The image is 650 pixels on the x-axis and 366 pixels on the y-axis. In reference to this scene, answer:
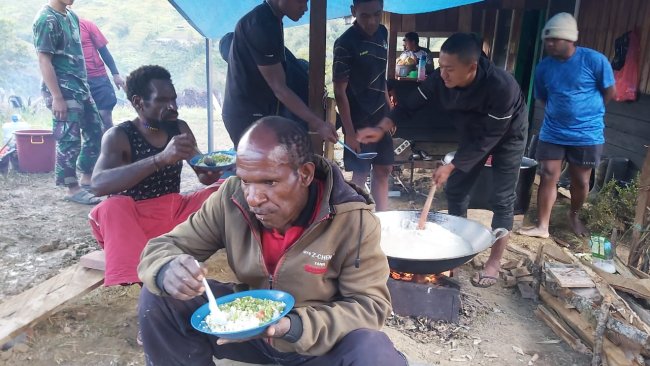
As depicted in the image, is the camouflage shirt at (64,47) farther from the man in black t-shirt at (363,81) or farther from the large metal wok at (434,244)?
the large metal wok at (434,244)

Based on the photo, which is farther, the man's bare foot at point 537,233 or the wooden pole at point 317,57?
the man's bare foot at point 537,233

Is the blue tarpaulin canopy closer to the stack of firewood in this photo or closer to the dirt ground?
the dirt ground

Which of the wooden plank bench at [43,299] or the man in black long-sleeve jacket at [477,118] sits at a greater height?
the man in black long-sleeve jacket at [477,118]

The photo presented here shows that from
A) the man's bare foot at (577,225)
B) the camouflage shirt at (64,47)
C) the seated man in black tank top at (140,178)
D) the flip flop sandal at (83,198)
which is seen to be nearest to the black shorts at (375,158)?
the seated man in black tank top at (140,178)

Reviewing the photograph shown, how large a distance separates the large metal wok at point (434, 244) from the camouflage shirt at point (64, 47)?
139 inches

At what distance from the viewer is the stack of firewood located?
2428 mm

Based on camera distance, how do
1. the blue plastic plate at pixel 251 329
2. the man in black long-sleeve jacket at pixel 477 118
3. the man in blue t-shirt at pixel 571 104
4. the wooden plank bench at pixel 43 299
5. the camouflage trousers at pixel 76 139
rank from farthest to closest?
the camouflage trousers at pixel 76 139 → the man in blue t-shirt at pixel 571 104 → the man in black long-sleeve jacket at pixel 477 118 → the wooden plank bench at pixel 43 299 → the blue plastic plate at pixel 251 329

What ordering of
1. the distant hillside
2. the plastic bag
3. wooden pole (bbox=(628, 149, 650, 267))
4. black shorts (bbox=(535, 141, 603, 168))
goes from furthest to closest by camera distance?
the distant hillside < the plastic bag < black shorts (bbox=(535, 141, 603, 168)) < wooden pole (bbox=(628, 149, 650, 267))

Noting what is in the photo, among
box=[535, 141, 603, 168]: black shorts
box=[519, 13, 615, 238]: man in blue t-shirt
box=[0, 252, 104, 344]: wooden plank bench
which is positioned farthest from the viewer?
box=[535, 141, 603, 168]: black shorts

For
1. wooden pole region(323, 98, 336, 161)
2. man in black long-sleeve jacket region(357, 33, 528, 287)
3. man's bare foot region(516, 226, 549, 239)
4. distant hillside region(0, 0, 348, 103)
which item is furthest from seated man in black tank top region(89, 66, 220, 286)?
distant hillside region(0, 0, 348, 103)

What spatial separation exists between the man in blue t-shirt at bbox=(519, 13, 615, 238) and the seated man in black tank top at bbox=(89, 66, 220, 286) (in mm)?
3059

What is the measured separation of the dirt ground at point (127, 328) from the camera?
2557 mm

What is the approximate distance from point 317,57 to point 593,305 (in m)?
2.21

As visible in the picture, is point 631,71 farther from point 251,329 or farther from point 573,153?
point 251,329
